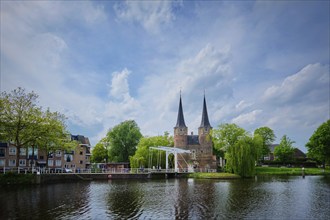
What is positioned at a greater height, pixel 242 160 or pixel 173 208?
pixel 242 160

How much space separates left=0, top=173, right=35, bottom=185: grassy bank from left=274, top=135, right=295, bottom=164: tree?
54.3 metres

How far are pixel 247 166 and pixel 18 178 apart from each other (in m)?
30.8

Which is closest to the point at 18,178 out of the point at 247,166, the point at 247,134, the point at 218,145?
the point at 247,166

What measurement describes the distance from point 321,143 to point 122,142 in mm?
41071

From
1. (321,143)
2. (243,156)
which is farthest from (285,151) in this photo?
(243,156)

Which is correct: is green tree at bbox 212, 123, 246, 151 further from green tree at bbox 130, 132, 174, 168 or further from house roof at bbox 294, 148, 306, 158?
house roof at bbox 294, 148, 306, 158

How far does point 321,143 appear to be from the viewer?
176 ft

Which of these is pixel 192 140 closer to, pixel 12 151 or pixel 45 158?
pixel 45 158

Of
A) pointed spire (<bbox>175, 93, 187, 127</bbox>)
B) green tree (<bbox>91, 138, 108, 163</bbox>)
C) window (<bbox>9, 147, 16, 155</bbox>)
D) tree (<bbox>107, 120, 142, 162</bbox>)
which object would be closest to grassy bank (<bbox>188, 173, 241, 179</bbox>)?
pointed spire (<bbox>175, 93, 187, 127</bbox>)

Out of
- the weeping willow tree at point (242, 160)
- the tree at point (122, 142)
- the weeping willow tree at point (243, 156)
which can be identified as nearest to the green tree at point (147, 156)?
the tree at point (122, 142)

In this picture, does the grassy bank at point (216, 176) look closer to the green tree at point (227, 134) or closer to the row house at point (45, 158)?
the green tree at point (227, 134)

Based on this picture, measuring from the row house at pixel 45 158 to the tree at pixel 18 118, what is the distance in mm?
10604

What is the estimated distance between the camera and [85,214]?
15.4 meters

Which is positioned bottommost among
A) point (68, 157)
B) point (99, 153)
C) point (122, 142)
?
point (68, 157)
